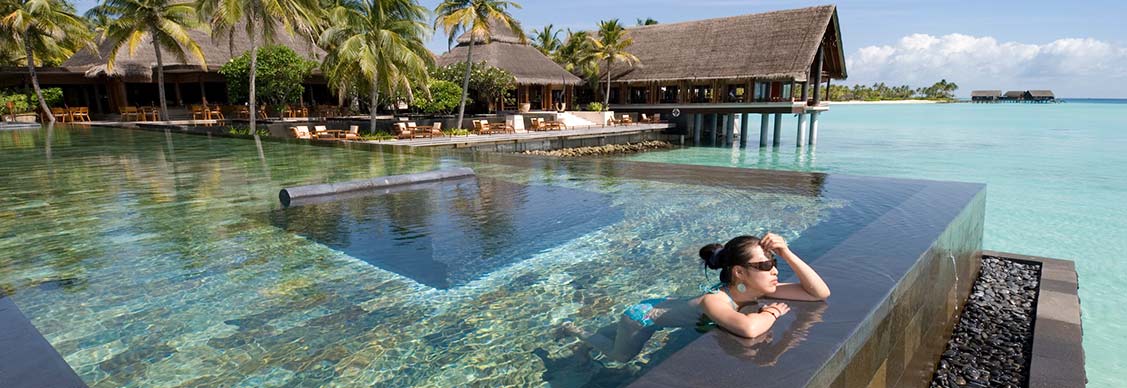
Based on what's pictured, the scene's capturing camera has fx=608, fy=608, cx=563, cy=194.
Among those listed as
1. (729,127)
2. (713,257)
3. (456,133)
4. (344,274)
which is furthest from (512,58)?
(713,257)

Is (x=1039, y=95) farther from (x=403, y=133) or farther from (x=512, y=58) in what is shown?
(x=403, y=133)

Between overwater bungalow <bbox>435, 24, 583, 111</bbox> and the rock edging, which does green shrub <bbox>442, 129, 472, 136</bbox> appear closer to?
the rock edging

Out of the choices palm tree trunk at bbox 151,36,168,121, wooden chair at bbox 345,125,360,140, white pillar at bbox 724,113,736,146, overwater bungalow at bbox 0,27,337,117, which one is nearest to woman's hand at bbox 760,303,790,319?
wooden chair at bbox 345,125,360,140

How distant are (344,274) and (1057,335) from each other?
5.74 meters

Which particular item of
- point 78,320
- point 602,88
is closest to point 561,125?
point 602,88

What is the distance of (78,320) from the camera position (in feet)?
11.5

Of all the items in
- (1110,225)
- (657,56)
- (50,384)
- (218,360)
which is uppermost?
(657,56)

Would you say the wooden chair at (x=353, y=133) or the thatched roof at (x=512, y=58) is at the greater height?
the thatched roof at (x=512, y=58)

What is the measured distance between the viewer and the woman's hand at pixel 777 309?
254 cm

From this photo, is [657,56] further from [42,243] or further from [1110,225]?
[42,243]

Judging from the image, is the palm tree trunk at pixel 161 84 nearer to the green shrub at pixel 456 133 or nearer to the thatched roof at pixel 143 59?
the thatched roof at pixel 143 59

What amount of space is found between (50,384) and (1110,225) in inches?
669

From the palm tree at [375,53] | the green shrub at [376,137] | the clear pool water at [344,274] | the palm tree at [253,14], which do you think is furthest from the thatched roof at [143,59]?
the clear pool water at [344,274]

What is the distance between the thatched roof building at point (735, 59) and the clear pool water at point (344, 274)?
23386 mm
